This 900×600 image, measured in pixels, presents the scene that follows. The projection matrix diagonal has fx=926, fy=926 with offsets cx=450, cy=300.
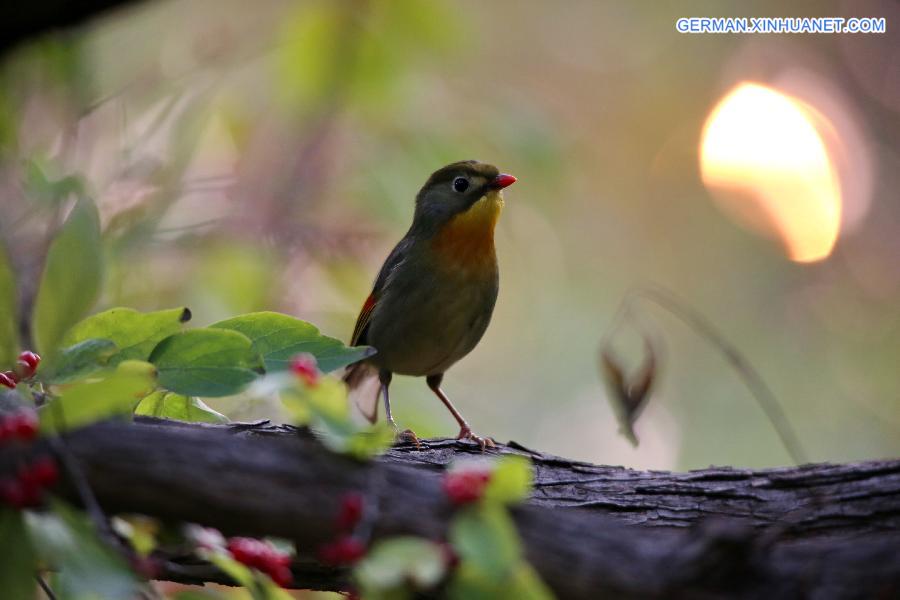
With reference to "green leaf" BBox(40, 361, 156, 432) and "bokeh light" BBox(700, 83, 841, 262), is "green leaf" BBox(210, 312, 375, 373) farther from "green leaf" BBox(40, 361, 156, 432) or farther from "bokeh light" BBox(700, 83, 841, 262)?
"bokeh light" BBox(700, 83, 841, 262)

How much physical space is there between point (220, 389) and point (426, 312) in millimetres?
2196

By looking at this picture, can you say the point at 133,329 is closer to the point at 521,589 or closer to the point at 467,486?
the point at 467,486

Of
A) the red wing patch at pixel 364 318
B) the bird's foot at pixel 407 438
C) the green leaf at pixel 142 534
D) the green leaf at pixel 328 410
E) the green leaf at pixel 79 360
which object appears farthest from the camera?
the red wing patch at pixel 364 318

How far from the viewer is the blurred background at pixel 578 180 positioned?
442 cm

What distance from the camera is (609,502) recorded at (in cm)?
270

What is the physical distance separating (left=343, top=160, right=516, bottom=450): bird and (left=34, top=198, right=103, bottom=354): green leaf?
2.27 meters

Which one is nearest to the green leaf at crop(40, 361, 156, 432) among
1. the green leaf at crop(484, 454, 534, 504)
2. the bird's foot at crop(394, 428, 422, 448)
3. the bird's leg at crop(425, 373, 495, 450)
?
the green leaf at crop(484, 454, 534, 504)

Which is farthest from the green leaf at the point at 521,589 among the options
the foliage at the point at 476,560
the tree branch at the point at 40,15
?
the tree branch at the point at 40,15

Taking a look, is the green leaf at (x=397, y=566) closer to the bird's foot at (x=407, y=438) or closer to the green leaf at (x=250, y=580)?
the green leaf at (x=250, y=580)

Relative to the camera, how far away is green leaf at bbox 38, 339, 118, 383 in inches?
72.6

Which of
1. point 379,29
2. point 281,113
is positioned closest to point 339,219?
point 281,113

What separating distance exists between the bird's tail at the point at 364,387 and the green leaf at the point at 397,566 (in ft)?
9.88

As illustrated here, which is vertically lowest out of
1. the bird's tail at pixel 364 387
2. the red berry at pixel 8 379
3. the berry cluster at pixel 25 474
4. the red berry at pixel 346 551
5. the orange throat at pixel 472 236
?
the berry cluster at pixel 25 474

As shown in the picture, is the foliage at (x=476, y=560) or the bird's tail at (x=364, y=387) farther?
the bird's tail at (x=364, y=387)
